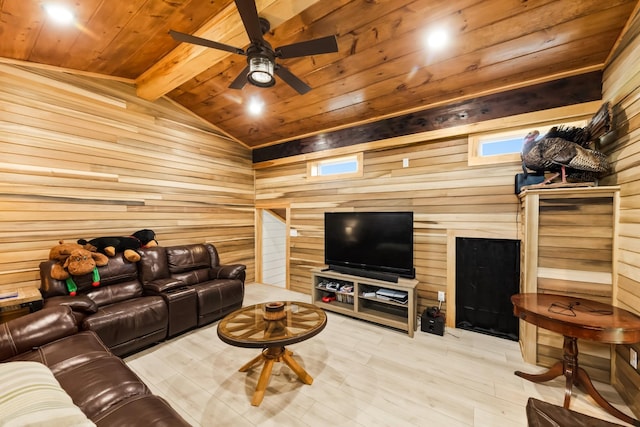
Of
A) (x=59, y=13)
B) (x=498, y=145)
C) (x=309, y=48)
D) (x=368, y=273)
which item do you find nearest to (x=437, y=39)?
(x=309, y=48)

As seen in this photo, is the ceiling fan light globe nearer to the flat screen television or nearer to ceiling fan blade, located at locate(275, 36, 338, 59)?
ceiling fan blade, located at locate(275, 36, 338, 59)

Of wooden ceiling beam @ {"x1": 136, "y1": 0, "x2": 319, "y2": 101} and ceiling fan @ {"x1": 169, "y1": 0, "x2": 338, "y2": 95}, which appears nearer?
ceiling fan @ {"x1": 169, "y1": 0, "x2": 338, "y2": 95}

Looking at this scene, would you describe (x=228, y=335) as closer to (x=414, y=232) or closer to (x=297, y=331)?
(x=297, y=331)

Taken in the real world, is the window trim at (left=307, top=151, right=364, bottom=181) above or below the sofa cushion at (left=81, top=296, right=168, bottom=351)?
above

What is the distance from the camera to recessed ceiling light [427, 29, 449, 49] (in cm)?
233

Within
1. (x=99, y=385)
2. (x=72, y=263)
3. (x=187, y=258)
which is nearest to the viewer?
(x=99, y=385)

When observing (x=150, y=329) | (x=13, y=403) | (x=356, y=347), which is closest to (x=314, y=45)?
(x=13, y=403)

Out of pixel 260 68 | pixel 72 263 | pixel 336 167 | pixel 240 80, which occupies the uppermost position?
pixel 240 80

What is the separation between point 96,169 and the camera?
3.36 metres

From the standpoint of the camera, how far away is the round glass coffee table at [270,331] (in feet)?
6.31

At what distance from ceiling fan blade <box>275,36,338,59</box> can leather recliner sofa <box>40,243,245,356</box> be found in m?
2.79

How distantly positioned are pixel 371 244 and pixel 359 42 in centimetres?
238

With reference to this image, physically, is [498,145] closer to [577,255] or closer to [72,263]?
[577,255]

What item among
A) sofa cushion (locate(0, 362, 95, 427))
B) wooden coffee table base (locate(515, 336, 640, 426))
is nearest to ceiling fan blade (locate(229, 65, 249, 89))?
sofa cushion (locate(0, 362, 95, 427))
